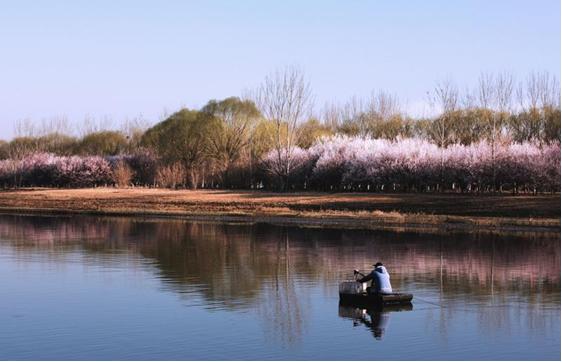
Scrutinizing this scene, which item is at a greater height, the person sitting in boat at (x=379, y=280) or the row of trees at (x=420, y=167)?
the row of trees at (x=420, y=167)

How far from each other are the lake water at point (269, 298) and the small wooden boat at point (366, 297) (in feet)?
1.37

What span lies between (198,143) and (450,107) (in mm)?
31904

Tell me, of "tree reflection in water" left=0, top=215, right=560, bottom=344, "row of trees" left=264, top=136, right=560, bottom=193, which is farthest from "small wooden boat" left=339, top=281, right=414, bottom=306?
"row of trees" left=264, top=136, right=560, bottom=193

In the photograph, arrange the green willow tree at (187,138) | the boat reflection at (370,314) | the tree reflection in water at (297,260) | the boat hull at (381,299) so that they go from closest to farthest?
the boat reflection at (370,314), the boat hull at (381,299), the tree reflection in water at (297,260), the green willow tree at (187,138)

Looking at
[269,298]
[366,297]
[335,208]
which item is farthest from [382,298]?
[335,208]

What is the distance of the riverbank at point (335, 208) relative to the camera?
5062cm

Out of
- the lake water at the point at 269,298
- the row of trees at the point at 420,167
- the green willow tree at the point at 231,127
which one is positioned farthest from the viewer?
the green willow tree at the point at 231,127

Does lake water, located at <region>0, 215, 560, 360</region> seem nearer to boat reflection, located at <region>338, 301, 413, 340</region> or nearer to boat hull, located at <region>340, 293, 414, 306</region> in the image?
boat reflection, located at <region>338, 301, 413, 340</region>

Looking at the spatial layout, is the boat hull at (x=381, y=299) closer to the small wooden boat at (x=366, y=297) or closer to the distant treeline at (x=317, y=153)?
the small wooden boat at (x=366, y=297)

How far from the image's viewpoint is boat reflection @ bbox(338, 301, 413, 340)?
21670 mm

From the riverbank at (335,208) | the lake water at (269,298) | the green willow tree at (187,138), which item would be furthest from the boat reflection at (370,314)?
the green willow tree at (187,138)

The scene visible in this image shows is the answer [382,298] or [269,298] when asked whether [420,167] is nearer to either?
[269,298]

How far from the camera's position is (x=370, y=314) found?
23125mm

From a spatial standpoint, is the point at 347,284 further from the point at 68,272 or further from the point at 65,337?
the point at 68,272
